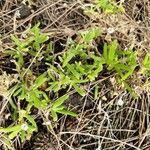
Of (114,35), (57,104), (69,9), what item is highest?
(69,9)

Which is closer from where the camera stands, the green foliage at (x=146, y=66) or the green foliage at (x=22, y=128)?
the green foliage at (x=22, y=128)

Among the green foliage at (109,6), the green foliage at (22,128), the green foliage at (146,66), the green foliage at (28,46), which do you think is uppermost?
the green foliage at (109,6)

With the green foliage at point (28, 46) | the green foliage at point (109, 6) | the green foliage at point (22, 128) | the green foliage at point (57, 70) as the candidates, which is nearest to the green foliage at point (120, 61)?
the green foliage at point (57, 70)

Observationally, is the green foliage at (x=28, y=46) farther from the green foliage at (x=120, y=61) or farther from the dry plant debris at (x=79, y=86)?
the green foliage at (x=120, y=61)

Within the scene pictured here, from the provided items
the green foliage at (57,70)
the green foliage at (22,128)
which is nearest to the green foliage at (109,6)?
the green foliage at (57,70)

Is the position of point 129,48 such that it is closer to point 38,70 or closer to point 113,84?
point 113,84

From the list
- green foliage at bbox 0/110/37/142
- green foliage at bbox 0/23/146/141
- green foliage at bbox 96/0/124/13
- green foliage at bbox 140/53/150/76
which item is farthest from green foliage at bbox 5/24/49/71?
green foliage at bbox 140/53/150/76

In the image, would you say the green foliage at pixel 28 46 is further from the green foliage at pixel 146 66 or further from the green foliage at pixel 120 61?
the green foliage at pixel 146 66

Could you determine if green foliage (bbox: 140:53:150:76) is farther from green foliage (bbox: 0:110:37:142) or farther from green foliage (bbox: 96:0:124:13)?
green foliage (bbox: 0:110:37:142)

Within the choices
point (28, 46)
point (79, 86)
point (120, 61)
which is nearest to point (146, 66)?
point (120, 61)

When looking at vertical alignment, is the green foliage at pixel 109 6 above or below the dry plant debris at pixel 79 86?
above

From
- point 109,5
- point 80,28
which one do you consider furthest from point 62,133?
point 109,5
